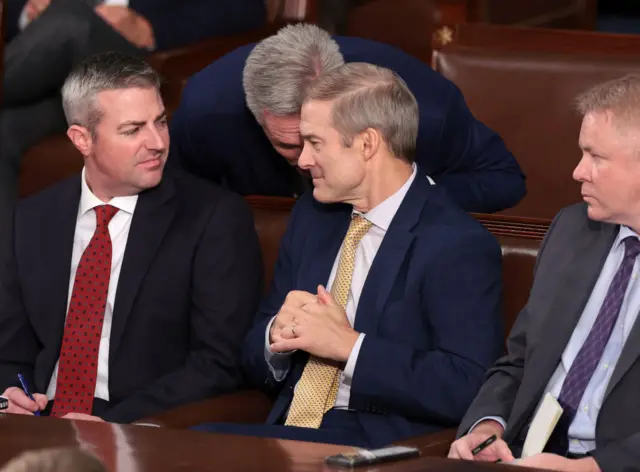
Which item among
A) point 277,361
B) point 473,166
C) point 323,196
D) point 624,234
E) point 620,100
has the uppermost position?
point 620,100

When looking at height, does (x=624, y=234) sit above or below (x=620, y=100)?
below

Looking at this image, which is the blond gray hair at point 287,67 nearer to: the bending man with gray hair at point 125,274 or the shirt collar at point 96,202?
the bending man with gray hair at point 125,274

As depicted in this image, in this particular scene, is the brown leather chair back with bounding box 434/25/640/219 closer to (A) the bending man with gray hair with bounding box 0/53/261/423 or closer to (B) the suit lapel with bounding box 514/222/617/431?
(A) the bending man with gray hair with bounding box 0/53/261/423

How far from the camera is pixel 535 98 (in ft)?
10.9

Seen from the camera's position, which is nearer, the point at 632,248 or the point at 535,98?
the point at 632,248

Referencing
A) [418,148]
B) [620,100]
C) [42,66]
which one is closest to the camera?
[620,100]

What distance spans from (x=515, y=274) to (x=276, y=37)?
28.4 inches

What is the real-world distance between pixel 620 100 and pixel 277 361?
0.83 metres

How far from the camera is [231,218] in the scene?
2.62 m

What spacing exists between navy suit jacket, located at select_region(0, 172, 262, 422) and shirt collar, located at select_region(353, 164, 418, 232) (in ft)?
1.09

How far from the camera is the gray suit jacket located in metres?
2.04

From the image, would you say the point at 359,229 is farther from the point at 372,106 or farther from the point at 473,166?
the point at 473,166

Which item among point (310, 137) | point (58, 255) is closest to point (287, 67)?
point (310, 137)

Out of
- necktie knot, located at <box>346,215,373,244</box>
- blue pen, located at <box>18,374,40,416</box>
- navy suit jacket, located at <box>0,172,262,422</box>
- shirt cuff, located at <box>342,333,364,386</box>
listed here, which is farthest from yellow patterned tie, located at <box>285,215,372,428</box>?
blue pen, located at <box>18,374,40,416</box>
